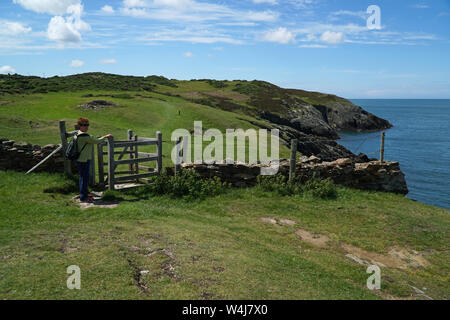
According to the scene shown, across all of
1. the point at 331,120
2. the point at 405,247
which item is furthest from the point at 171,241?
the point at 331,120

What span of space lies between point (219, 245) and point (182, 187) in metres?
5.41

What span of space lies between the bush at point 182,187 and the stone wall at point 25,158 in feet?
13.0

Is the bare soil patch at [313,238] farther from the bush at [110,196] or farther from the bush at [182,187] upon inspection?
the bush at [110,196]

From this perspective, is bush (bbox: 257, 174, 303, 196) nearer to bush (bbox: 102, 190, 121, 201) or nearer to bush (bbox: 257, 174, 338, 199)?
bush (bbox: 257, 174, 338, 199)

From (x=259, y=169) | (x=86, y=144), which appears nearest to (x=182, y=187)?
(x=259, y=169)

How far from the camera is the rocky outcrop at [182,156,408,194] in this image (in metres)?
14.9

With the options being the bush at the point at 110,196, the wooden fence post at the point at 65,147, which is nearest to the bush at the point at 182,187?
the bush at the point at 110,196

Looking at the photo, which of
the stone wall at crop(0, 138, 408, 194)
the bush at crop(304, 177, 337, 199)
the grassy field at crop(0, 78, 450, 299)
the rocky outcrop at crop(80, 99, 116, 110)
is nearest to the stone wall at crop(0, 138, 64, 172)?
the stone wall at crop(0, 138, 408, 194)

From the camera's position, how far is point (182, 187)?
13.7m

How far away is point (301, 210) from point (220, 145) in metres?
15.8

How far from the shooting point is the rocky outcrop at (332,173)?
1486 cm

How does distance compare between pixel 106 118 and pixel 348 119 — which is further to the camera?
pixel 348 119

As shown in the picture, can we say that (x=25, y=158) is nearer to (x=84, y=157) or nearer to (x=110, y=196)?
(x=84, y=157)
